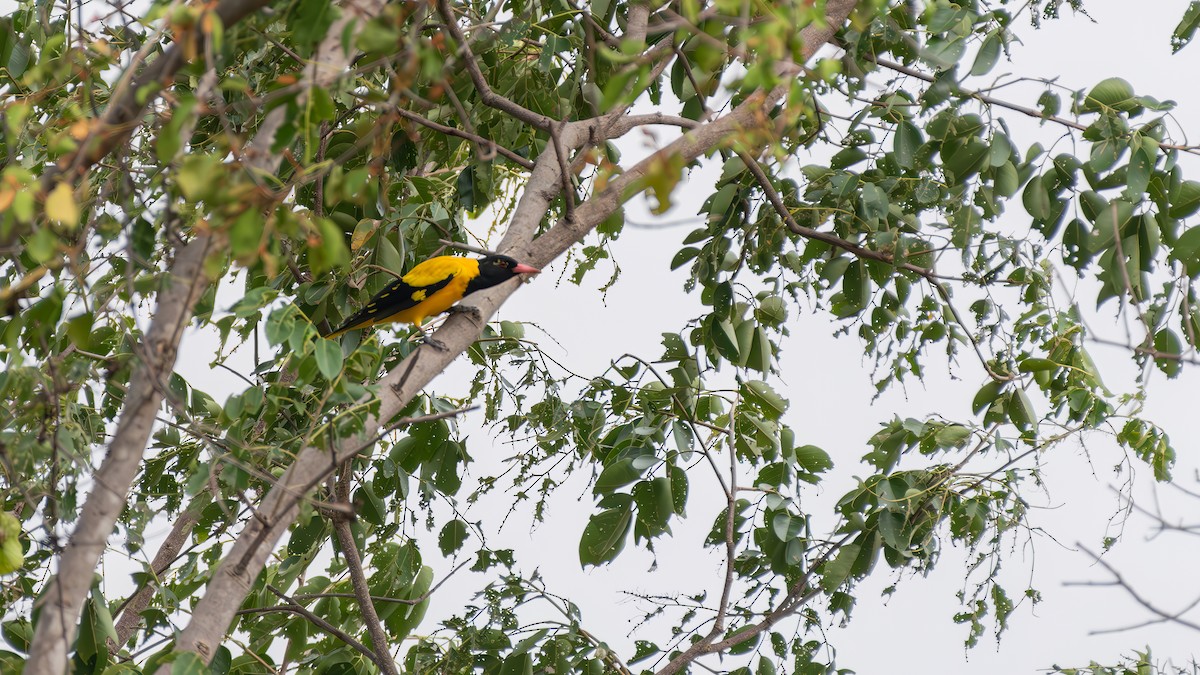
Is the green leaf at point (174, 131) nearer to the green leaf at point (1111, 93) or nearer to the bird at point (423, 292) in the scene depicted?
the bird at point (423, 292)

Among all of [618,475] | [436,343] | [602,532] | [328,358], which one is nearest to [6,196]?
[328,358]

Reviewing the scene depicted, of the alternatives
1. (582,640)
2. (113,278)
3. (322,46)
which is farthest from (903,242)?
(113,278)

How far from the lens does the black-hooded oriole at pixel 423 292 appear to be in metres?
3.21

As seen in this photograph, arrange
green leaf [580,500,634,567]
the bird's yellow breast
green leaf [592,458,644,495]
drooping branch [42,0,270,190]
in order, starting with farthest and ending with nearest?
the bird's yellow breast, green leaf [580,500,634,567], green leaf [592,458,644,495], drooping branch [42,0,270,190]

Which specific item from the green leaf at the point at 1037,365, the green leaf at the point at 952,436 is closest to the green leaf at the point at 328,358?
the green leaf at the point at 952,436

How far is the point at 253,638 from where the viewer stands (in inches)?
131

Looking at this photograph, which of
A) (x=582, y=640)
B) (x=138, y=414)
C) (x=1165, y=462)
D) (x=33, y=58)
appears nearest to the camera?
(x=138, y=414)

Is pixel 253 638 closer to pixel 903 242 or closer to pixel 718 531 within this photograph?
pixel 718 531

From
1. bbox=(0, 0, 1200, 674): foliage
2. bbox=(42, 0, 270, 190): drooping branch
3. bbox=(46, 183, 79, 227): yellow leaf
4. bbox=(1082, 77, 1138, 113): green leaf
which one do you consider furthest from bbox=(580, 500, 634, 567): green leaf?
bbox=(46, 183, 79, 227): yellow leaf

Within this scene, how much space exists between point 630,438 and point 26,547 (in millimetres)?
1549

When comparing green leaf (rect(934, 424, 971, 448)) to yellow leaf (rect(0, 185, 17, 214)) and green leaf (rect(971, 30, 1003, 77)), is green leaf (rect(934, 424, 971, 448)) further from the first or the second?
yellow leaf (rect(0, 185, 17, 214))

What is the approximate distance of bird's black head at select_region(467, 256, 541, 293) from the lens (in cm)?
266

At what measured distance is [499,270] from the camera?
8.86ft

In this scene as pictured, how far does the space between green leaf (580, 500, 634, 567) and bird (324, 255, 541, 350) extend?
74 centimetres
